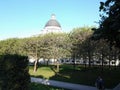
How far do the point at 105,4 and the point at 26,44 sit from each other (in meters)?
39.8

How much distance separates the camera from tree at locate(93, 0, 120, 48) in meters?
20.7

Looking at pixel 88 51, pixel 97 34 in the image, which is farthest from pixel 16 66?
pixel 88 51

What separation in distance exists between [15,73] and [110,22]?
9.44m

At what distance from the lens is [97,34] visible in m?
23.9

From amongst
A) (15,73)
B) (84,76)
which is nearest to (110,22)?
(15,73)

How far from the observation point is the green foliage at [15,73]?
1487 cm

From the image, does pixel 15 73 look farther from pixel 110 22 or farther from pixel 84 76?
pixel 84 76

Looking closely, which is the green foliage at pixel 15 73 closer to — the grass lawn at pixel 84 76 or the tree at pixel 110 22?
the tree at pixel 110 22

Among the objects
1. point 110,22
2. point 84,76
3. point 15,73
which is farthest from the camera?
point 84,76

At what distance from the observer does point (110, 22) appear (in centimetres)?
2162

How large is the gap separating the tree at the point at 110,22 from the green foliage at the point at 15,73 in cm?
819

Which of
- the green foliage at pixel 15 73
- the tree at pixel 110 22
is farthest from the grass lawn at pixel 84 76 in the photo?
the green foliage at pixel 15 73

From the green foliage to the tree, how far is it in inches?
323

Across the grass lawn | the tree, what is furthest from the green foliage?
the grass lawn
